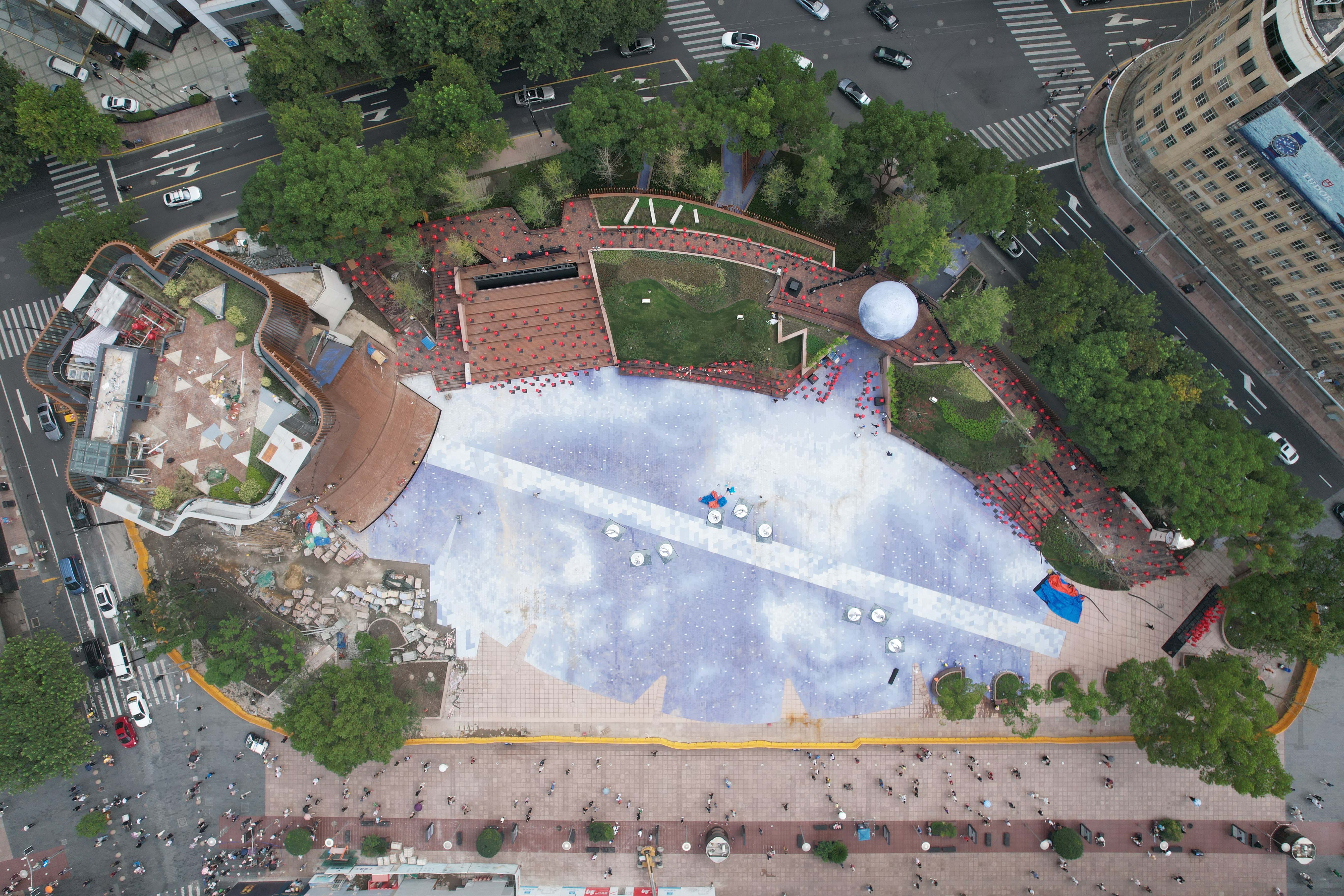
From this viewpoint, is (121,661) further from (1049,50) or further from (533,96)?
(1049,50)

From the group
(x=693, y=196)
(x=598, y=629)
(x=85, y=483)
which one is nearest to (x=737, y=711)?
(x=598, y=629)

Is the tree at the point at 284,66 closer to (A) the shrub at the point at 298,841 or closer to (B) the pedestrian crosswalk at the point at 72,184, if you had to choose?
(B) the pedestrian crosswalk at the point at 72,184

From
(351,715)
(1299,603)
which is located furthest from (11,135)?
(1299,603)

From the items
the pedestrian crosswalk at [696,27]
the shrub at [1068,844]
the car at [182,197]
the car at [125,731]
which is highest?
the pedestrian crosswalk at [696,27]

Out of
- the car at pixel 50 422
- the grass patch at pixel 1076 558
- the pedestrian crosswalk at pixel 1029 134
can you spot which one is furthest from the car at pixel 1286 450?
the car at pixel 50 422

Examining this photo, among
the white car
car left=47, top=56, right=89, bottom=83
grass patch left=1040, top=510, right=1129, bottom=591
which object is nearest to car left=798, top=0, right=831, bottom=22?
grass patch left=1040, top=510, right=1129, bottom=591

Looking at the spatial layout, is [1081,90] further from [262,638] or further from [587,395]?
[262,638]
